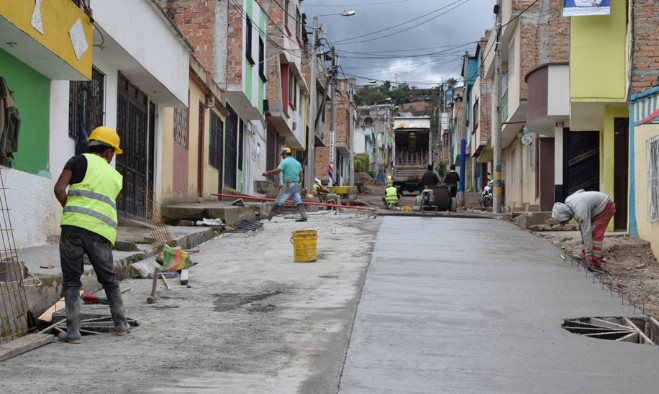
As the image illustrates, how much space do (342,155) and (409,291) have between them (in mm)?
49172

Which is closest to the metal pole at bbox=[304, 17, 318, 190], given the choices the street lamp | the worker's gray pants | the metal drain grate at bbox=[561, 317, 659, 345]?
the street lamp

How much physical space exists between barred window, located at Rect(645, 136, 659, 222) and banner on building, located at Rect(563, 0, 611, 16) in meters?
4.07

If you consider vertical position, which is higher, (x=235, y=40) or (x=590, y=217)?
(x=235, y=40)

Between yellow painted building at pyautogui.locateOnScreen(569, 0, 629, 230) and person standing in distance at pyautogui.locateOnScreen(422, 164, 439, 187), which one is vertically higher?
yellow painted building at pyautogui.locateOnScreen(569, 0, 629, 230)

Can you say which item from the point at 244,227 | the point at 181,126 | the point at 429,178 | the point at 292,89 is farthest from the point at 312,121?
the point at 244,227

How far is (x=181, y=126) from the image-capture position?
1692 centimetres

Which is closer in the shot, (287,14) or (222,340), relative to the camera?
(222,340)

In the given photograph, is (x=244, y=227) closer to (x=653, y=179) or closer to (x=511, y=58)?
(x=653, y=179)

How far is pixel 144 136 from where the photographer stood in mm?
14289

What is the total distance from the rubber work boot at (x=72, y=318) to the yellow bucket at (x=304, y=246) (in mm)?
4626

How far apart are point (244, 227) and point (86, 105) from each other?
474 cm

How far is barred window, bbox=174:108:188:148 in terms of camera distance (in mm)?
16547

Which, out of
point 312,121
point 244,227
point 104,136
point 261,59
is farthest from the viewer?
point 312,121

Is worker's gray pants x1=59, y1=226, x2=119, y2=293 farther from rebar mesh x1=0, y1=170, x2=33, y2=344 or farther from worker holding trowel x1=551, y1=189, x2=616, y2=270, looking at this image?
worker holding trowel x1=551, y1=189, x2=616, y2=270
